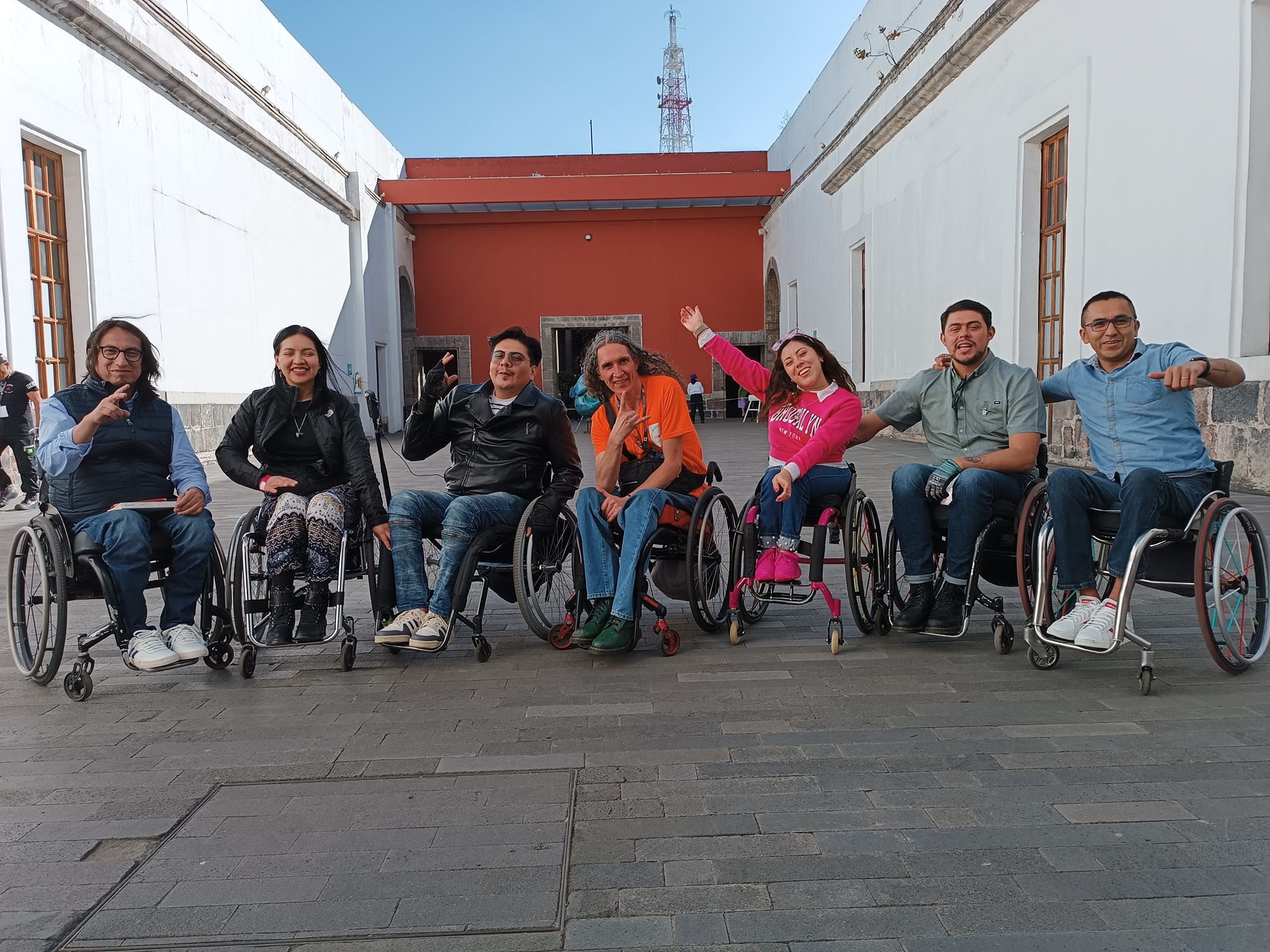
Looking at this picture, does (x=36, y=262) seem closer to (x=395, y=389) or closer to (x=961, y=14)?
(x=961, y=14)

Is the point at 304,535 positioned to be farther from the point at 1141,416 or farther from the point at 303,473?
the point at 1141,416

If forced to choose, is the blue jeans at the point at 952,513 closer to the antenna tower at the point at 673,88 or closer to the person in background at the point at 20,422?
the person in background at the point at 20,422

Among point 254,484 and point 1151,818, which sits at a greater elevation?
point 254,484

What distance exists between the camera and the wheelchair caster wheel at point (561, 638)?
3.71 m

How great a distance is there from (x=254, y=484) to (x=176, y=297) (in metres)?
9.36

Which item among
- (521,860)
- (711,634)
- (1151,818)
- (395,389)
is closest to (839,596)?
(711,634)

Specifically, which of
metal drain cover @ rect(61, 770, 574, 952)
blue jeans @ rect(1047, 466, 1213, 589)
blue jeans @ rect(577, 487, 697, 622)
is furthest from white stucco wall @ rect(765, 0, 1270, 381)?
metal drain cover @ rect(61, 770, 574, 952)

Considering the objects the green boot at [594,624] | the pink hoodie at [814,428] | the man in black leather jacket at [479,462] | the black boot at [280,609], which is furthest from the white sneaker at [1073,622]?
the black boot at [280,609]

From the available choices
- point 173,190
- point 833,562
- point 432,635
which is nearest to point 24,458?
point 173,190

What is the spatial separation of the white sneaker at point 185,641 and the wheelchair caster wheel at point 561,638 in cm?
119

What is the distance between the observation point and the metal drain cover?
1.83m

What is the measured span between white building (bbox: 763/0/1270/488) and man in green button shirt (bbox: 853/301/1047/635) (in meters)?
4.30

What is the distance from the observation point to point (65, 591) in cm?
318

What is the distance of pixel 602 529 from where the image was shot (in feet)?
12.1
